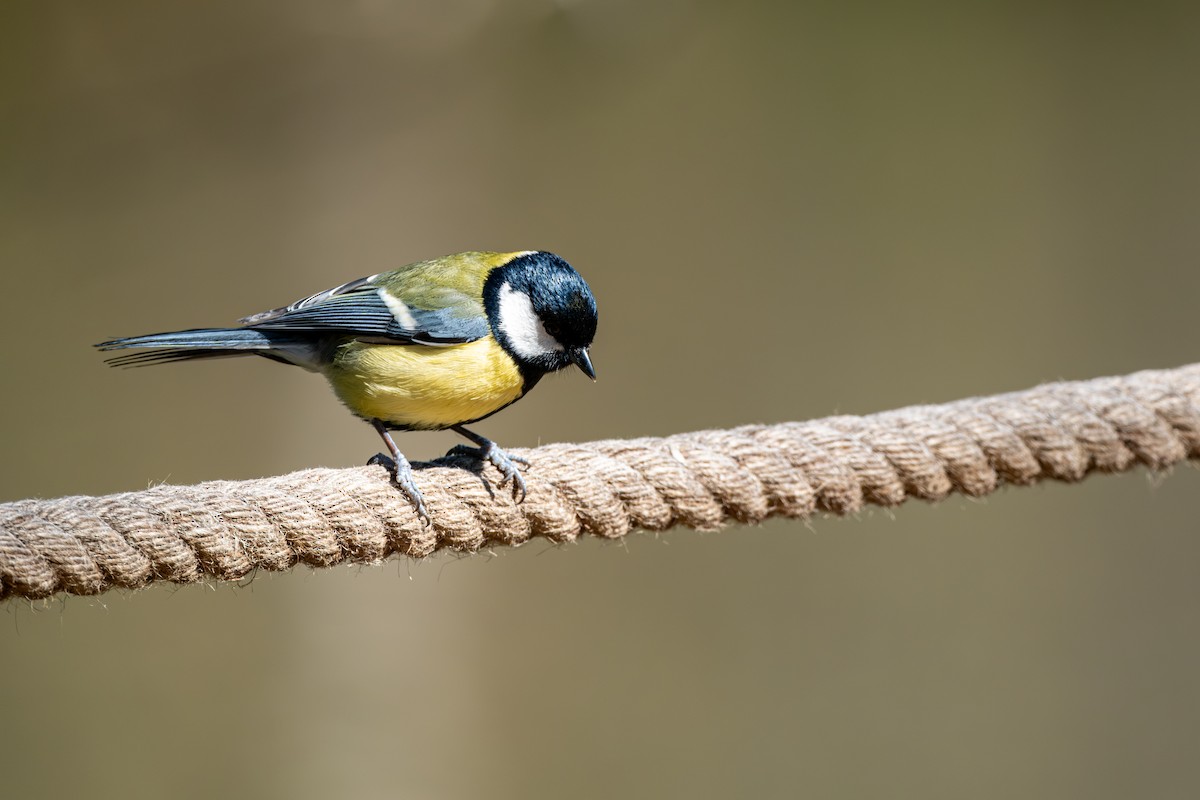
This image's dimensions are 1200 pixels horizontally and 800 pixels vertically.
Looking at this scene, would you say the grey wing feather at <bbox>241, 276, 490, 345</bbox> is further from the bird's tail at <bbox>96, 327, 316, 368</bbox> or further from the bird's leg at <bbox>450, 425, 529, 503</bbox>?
the bird's leg at <bbox>450, 425, 529, 503</bbox>

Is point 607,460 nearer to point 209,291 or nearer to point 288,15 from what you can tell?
point 209,291

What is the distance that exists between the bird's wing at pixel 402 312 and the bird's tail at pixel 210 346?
0.03 m

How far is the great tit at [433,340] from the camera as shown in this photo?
1.49m

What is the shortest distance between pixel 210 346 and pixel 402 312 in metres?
0.28

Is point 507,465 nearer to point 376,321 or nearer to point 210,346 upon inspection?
point 376,321

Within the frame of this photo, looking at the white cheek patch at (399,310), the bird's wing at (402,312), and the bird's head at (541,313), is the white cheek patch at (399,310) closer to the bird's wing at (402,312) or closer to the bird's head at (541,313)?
the bird's wing at (402,312)

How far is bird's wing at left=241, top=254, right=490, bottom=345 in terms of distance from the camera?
153cm

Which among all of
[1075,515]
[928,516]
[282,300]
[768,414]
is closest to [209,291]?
[282,300]

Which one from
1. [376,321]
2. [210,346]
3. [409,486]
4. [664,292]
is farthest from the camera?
[664,292]

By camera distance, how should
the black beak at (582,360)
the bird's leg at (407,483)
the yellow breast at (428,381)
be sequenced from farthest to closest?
the black beak at (582,360), the yellow breast at (428,381), the bird's leg at (407,483)

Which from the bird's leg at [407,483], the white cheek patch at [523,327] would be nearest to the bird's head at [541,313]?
the white cheek patch at [523,327]

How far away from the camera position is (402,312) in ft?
5.13

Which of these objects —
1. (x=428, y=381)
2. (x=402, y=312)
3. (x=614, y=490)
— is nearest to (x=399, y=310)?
(x=402, y=312)

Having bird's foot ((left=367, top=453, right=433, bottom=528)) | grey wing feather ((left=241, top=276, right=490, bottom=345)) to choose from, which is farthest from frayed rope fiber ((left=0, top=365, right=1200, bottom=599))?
grey wing feather ((left=241, top=276, right=490, bottom=345))
